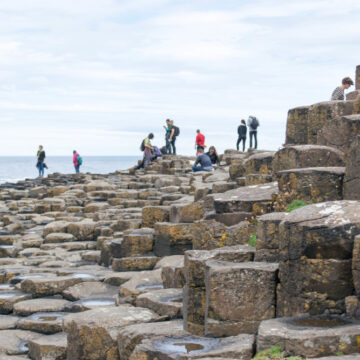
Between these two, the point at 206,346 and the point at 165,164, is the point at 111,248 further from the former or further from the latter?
the point at 165,164

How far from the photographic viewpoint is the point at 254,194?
1019cm

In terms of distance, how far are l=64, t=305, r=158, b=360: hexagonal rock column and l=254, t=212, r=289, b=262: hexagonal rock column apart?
1649 millimetres

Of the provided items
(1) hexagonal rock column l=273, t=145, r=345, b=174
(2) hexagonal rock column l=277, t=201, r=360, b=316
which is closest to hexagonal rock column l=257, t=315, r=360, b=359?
(2) hexagonal rock column l=277, t=201, r=360, b=316

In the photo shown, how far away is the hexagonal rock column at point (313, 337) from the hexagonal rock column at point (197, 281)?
130 cm

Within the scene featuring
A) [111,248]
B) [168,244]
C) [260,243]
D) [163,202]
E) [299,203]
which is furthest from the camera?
[163,202]

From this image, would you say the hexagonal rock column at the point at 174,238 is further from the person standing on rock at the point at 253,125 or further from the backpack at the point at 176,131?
the backpack at the point at 176,131

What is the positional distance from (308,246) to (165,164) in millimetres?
24405

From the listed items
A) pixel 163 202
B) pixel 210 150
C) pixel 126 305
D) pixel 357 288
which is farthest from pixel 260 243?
pixel 210 150

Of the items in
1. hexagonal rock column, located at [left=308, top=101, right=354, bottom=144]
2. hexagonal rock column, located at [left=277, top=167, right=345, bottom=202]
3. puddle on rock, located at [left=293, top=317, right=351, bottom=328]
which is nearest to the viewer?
puddle on rock, located at [left=293, top=317, right=351, bottom=328]

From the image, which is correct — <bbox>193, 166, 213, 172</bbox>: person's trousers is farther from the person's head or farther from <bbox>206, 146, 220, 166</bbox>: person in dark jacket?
the person's head

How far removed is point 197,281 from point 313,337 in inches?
82.9

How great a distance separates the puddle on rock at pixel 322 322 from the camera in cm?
583

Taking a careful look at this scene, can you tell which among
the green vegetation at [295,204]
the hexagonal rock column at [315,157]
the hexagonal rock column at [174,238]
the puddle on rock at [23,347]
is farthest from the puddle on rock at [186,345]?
the hexagonal rock column at [174,238]

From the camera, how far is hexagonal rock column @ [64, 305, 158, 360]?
7.37 meters
